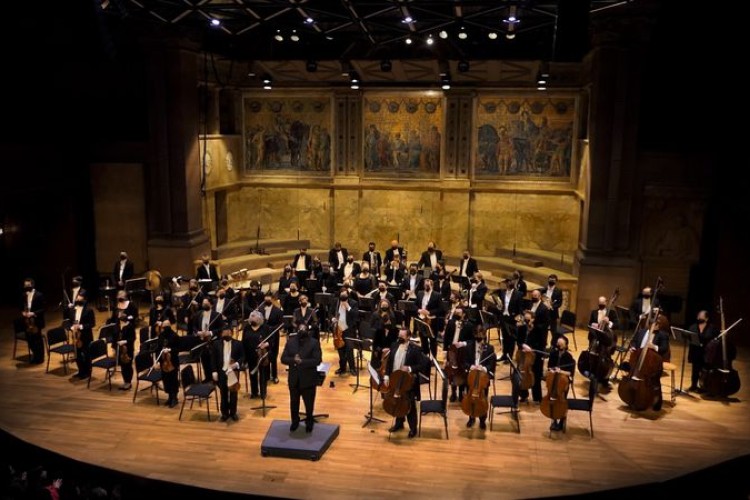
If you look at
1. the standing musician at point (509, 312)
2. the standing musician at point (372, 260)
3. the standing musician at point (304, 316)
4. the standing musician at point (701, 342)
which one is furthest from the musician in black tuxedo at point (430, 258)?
the standing musician at point (701, 342)

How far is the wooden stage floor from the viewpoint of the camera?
8906mm

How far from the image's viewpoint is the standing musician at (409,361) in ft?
33.1

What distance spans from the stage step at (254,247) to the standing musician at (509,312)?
813 cm

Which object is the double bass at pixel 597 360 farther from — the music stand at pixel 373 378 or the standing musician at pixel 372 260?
the standing musician at pixel 372 260

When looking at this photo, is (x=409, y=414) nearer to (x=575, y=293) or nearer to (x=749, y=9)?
(x=575, y=293)

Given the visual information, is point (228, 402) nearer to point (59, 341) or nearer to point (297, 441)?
point (297, 441)

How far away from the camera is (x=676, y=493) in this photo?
24.9 feet

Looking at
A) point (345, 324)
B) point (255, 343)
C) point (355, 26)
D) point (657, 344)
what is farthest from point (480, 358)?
point (355, 26)

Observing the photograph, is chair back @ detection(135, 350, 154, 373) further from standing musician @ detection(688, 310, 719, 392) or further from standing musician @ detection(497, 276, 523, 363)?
standing musician @ detection(688, 310, 719, 392)

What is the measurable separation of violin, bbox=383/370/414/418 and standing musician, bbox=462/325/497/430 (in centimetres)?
95

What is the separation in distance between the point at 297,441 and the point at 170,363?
260 cm

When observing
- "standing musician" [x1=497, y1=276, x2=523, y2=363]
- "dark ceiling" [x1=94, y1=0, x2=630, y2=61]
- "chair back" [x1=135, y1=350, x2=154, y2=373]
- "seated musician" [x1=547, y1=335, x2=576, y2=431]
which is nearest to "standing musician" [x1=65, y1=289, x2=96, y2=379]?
"chair back" [x1=135, y1=350, x2=154, y2=373]

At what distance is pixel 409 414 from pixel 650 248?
8106 mm

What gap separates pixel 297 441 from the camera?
9703 mm
